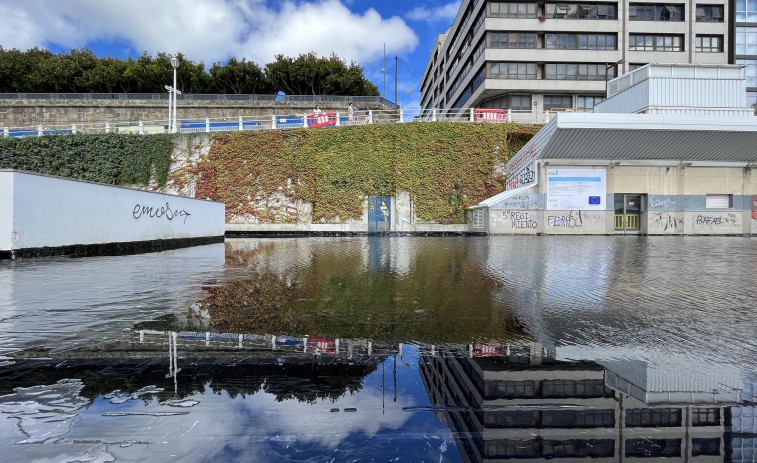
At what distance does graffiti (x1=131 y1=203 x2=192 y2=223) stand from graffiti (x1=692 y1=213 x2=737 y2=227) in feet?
85.6

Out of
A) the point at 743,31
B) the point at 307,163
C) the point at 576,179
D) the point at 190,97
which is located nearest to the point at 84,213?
the point at 307,163

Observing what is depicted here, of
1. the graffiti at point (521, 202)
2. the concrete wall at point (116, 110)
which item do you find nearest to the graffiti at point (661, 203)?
the graffiti at point (521, 202)

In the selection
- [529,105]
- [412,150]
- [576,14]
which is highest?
[576,14]

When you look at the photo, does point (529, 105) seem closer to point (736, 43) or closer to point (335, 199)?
point (736, 43)

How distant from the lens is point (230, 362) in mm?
3307

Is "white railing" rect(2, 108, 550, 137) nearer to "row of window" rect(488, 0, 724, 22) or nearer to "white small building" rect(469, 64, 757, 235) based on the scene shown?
"white small building" rect(469, 64, 757, 235)

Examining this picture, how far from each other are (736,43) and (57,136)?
6287 cm

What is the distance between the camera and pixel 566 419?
2.44m

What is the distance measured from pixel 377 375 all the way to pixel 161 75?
5459cm

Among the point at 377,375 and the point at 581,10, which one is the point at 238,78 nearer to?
the point at 581,10

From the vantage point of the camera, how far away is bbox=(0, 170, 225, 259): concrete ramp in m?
10.4

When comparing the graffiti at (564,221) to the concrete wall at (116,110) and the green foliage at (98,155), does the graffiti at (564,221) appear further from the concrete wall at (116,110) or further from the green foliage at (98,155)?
the green foliage at (98,155)

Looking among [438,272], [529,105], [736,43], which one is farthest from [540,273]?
[736,43]

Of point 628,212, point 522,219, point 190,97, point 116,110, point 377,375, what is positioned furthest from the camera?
point 190,97
